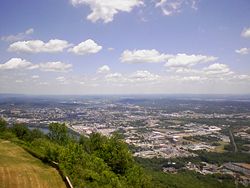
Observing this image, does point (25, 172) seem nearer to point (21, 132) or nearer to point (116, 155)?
point (116, 155)

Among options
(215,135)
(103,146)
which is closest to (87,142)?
(103,146)

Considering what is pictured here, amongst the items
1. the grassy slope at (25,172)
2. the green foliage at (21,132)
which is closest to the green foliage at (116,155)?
the grassy slope at (25,172)

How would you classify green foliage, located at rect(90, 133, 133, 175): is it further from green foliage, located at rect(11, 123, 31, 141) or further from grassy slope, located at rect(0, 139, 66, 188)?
green foliage, located at rect(11, 123, 31, 141)

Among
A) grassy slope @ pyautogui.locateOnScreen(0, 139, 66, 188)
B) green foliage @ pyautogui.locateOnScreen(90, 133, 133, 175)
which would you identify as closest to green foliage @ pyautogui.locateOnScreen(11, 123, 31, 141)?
green foliage @ pyautogui.locateOnScreen(90, 133, 133, 175)

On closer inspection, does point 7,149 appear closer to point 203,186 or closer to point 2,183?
point 2,183

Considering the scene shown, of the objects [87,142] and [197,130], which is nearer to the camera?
[87,142]

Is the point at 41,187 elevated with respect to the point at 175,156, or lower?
elevated

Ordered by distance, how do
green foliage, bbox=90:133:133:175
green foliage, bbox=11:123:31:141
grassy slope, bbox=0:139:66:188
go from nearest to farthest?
1. grassy slope, bbox=0:139:66:188
2. green foliage, bbox=90:133:133:175
3. green foliage, bbox=11:123:31:141

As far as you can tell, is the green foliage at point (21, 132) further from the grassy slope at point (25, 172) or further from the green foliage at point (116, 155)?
the grassy slope at point (25, 172)

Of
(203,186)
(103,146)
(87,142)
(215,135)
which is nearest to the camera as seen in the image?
(103,146)
